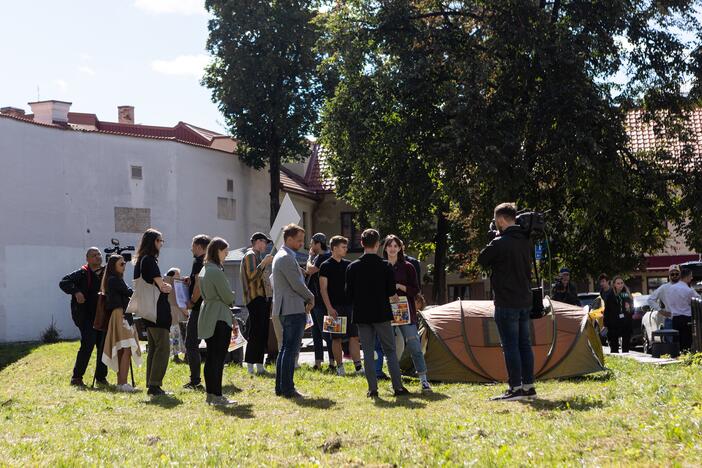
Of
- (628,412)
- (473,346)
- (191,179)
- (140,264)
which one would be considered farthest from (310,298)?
(191,179)

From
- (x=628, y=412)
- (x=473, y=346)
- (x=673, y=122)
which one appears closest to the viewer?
(x=628, y=412)

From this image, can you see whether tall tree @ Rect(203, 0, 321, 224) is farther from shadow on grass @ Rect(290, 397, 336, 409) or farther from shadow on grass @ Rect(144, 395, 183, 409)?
shadow on grass @ Rect(290, 397, 336, 409)

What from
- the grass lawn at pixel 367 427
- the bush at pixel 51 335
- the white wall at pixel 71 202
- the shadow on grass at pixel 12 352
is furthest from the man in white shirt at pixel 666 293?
the white wall at pixel 71 202

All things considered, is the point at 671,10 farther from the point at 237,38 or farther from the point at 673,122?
the point at 237,38

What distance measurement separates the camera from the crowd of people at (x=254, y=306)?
10.9 metres

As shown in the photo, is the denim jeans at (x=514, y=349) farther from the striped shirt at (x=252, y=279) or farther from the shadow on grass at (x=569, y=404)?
the striped shirt at (x=252, y=279)

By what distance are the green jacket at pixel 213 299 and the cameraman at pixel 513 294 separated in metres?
2.78

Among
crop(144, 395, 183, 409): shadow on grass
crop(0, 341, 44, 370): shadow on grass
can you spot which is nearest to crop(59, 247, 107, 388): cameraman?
crop(144, 395, 183, 409): shadow on grass

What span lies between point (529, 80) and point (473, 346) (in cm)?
1538

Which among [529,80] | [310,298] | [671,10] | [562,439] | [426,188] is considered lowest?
[562,439]

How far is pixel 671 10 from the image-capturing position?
92.6 ft

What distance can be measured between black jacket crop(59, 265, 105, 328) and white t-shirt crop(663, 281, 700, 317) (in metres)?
10.3

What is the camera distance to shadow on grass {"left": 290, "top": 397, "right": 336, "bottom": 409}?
1051cm

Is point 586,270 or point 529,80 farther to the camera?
point 586,270
